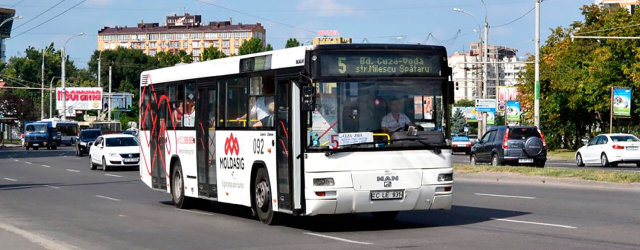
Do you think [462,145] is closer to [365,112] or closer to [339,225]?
[339,225]

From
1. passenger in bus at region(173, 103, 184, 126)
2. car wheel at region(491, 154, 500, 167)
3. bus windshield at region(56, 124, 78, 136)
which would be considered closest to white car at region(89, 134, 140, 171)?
car wheel at region(491, 154, 500, 167)

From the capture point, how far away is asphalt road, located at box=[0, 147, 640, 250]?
43.7 ft

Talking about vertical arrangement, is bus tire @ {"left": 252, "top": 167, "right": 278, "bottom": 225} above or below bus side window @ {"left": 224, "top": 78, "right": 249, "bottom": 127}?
below

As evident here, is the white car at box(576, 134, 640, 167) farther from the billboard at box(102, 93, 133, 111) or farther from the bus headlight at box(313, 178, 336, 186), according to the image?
the billboard at box(102, 93, 133, 111)

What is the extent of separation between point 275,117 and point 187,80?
475 cm

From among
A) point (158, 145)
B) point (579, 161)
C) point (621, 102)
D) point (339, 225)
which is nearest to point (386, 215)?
point (339, 225)

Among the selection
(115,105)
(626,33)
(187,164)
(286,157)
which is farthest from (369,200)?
(115,105)

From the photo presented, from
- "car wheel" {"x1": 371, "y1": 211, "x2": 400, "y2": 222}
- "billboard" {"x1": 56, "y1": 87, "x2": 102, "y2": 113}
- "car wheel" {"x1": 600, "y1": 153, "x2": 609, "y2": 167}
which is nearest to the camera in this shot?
"car wheel" {"x1": 371, "y1": 211, "x2": 400, "y2": 222}

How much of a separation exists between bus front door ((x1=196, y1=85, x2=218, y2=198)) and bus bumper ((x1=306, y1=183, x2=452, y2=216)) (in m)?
4.24

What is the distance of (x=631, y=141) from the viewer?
133ft

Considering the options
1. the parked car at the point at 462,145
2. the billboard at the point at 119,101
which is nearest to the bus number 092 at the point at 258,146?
the parked car at the point at 462,145

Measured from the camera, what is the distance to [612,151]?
1588 inches

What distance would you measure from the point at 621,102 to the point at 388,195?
153 feet

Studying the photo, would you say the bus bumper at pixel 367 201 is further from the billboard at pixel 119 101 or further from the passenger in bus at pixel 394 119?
the billboard at pixel 119 101
